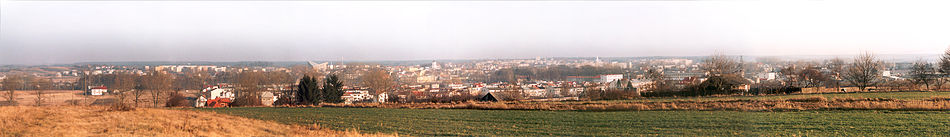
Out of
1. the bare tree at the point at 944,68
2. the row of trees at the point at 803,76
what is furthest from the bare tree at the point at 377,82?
the bare tree at the point at 944,68

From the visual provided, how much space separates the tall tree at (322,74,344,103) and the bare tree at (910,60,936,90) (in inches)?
1310

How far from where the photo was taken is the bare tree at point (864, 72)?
29725mm

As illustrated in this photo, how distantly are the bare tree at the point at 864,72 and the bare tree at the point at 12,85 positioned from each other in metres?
44.5

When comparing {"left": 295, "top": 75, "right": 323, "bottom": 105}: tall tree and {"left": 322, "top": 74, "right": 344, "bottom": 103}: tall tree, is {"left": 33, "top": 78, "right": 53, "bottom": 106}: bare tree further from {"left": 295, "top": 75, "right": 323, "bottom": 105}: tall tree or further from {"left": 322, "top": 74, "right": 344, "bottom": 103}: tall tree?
{"left": 322, "top": 74, "right": 344, "bottom": 103}: tall tree

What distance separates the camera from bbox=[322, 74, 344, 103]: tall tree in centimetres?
3847

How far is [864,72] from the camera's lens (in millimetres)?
30531

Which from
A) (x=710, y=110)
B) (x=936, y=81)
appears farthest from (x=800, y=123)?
(x=936, y=81)

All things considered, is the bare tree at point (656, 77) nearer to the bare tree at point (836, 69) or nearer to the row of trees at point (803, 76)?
the row of trees at point (803, 76)

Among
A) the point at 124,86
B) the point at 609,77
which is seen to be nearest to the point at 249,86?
the point at 124,86

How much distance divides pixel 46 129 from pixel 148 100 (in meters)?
31.5

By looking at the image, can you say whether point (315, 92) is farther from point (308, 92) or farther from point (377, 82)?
point (377, 82)

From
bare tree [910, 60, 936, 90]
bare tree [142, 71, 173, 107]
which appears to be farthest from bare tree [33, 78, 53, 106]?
bare tree [910, 60, 936, 90]

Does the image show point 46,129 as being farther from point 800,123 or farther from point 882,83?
point 882,83

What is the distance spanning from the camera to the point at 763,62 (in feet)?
149
